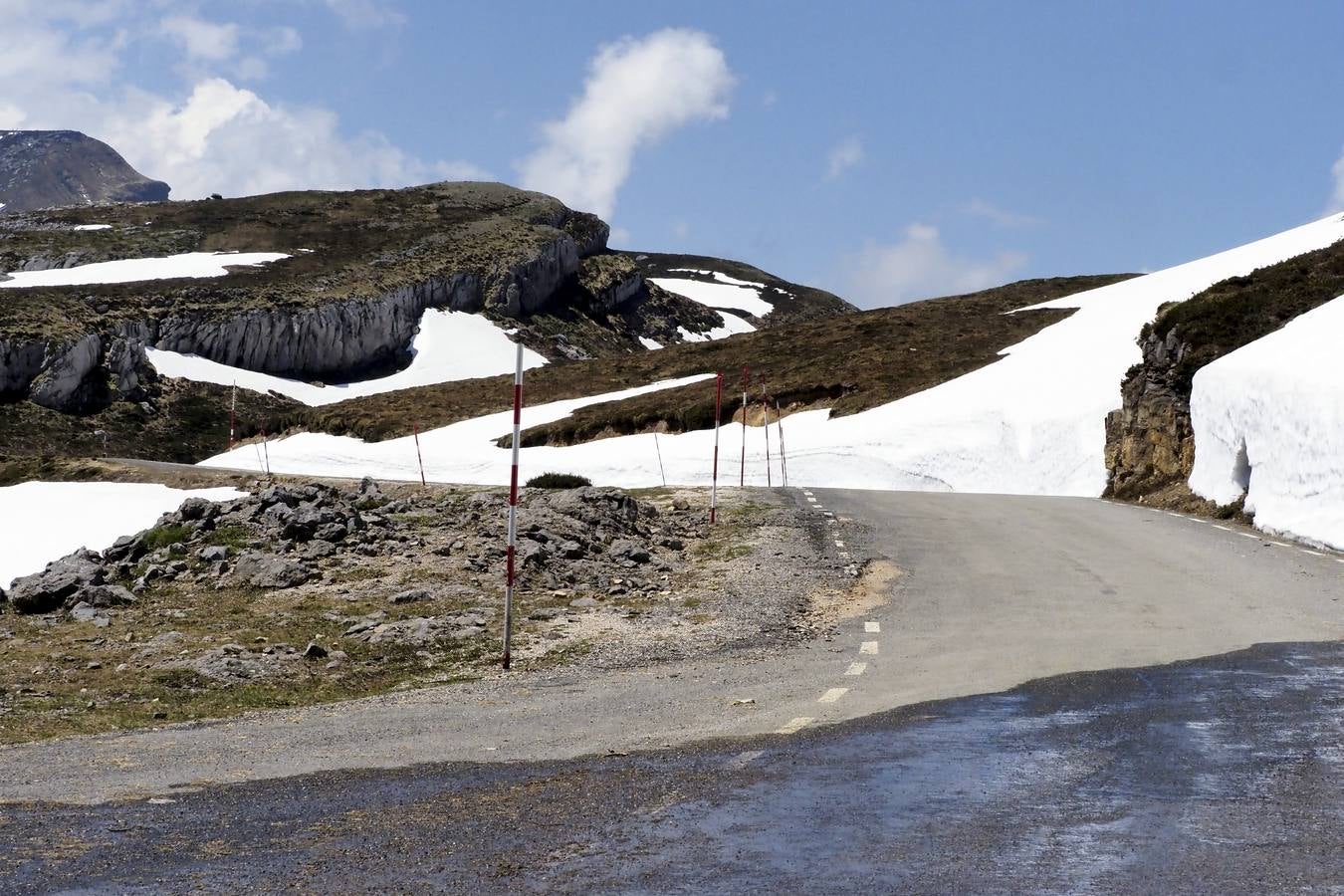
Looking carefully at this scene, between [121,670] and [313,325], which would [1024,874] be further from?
[313,325]

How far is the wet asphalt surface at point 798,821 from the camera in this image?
5.42 metres

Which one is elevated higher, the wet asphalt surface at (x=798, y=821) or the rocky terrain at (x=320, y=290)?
the rocky terrain at (x=320, y=290)

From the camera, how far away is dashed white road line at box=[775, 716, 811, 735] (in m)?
8.91

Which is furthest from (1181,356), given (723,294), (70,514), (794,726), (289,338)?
(723,294)

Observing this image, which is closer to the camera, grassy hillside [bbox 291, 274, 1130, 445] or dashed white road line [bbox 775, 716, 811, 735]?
dashed white road line [bbox 775, 716, 811, 735]

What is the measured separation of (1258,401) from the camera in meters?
26.8

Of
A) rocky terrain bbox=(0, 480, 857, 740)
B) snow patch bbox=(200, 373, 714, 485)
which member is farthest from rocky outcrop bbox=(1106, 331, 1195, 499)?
snow patch bbox=(200, 373, 714, 485)

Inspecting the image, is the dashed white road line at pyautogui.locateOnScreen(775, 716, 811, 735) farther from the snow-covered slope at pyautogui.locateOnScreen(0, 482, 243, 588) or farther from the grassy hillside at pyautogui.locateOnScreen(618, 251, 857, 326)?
the grassy hillside at pyautogui.locateOnScreen(618, 251, 857, 326)

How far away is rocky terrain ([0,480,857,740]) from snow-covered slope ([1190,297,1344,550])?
8210mm

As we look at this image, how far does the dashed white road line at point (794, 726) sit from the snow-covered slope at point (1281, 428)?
47.8 feet

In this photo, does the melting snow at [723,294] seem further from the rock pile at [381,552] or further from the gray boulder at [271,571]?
the gray boulder at [271,571]

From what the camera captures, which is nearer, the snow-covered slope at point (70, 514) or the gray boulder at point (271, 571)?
the gray boulder at point (271, 571)

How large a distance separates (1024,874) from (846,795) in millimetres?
1604

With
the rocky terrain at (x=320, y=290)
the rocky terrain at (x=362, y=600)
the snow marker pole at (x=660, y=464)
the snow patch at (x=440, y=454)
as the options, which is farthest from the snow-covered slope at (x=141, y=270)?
the rocky terrain at (x=362, y=600)
